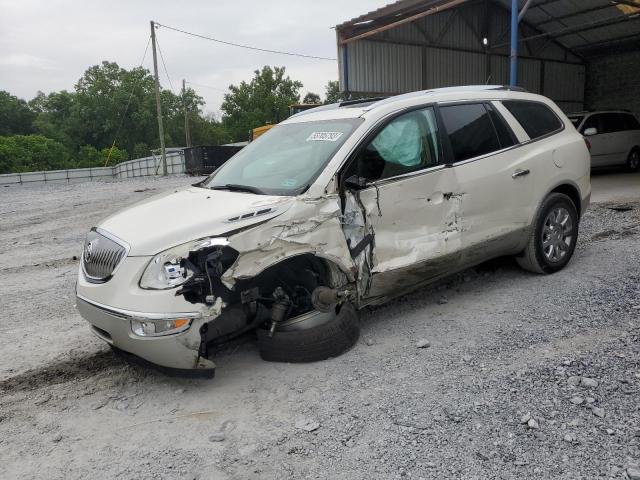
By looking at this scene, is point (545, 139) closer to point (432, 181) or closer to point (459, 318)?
point (432, 181)

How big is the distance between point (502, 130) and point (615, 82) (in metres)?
20.7

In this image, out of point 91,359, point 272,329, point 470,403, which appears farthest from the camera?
point 91,359

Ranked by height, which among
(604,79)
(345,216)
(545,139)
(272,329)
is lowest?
(272,329)

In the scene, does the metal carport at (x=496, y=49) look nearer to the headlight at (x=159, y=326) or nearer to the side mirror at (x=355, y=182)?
the side mirror at (x=355, y=182)

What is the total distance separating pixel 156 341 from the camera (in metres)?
3.06

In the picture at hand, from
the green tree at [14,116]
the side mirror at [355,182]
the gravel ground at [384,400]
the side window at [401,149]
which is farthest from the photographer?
the green tree at [14,116]

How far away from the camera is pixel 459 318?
13.9 feet

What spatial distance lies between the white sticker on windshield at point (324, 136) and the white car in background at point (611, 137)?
10.5m

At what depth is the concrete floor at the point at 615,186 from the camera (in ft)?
31.5

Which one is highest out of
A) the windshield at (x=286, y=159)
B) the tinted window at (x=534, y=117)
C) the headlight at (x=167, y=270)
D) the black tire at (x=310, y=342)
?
A: the tinted window at (x=534, y=117)

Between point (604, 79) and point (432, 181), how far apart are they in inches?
865

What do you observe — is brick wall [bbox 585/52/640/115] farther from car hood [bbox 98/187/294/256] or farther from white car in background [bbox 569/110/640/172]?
car hood [bbox 98/187/294/256]

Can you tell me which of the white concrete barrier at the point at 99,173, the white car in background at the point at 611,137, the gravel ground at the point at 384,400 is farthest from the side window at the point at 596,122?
the white concrete barrier at the point at 99,173

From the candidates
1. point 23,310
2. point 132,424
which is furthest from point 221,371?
point 23,310
